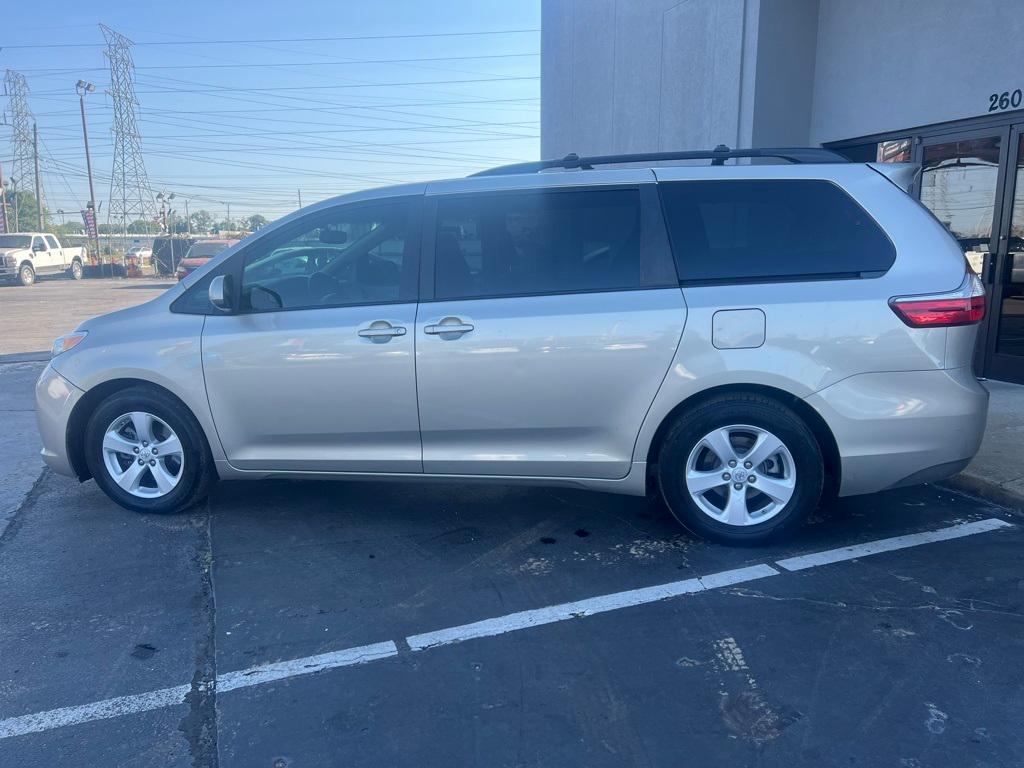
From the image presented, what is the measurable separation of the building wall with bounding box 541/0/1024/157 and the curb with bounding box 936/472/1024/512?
162 inches

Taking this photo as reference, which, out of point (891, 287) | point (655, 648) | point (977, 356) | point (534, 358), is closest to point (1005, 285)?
point (977, 356)

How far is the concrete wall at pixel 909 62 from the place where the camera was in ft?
24.5

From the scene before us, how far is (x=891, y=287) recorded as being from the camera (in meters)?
4.02

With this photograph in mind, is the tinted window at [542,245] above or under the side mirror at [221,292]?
above

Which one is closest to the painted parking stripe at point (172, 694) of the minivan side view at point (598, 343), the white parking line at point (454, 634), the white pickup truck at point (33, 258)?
the white parking line at point (454, 634)

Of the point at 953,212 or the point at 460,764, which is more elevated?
the point at 953,212

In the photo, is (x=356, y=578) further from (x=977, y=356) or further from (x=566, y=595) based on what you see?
(x=977, y=356)

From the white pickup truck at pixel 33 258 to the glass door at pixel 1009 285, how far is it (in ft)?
111

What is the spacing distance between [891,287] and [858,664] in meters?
1.82

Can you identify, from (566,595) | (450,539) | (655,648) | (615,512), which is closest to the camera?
(655,648)

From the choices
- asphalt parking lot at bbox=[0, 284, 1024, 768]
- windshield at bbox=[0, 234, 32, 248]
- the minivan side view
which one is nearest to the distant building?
asphalt parking lot at bbox=[0, 284, 1024, 768]

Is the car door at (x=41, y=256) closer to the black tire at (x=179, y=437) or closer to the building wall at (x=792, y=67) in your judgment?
the building wall at (x=792, y=67)

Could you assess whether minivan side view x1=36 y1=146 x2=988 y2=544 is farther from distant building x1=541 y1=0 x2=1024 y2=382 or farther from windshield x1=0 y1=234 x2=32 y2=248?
windshield x1=0 y1=234 x2=32 y2=248

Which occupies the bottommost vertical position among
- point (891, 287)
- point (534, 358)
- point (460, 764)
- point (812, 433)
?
point (460, 764)
